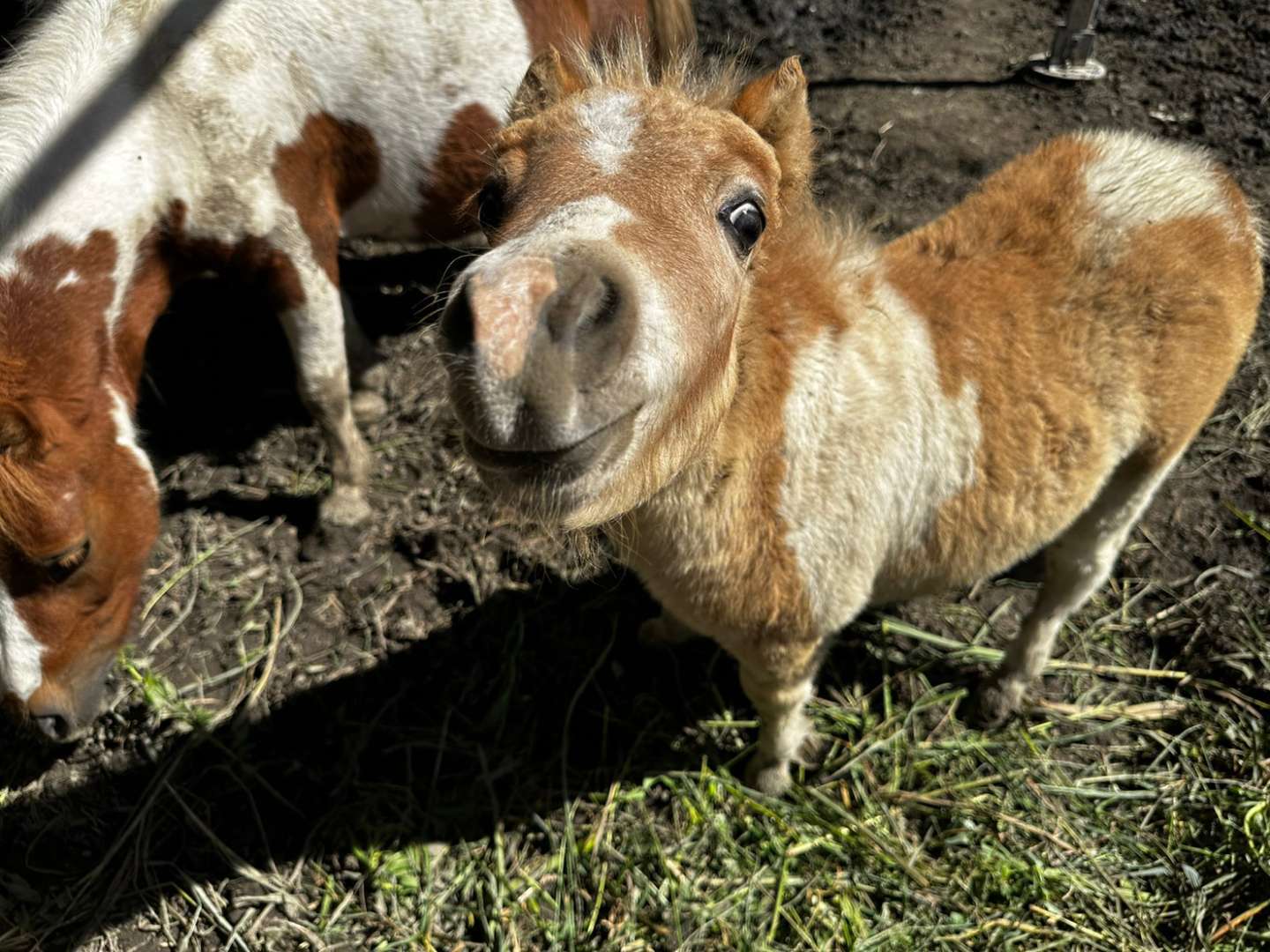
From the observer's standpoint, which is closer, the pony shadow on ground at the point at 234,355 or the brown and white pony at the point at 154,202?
the brown and white pony at the point at 154,202

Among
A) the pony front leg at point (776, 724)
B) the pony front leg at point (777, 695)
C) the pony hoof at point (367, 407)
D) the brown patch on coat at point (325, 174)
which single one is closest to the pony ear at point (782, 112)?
the pony front leg at point (777, 695)

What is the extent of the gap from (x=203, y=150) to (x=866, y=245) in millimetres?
2185

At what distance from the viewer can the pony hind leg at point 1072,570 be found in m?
2.56

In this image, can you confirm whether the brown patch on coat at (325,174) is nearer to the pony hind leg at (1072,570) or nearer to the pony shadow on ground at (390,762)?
the pony shadow on ground at (390,762)

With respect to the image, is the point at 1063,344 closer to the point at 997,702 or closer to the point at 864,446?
the point at 864,446

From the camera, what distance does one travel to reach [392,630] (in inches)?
128

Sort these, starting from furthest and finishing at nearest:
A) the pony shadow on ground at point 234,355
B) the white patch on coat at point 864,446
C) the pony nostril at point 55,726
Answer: the pony shadow on ground at point 234,355
the pony nostril at point 55,726
the white patch on coat at point 864,446

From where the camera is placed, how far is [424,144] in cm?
325

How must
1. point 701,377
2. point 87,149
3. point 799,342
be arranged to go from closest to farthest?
1. point 701,377
2. point 799,342
3. point 87,149

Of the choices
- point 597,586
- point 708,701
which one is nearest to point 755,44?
point 597,586

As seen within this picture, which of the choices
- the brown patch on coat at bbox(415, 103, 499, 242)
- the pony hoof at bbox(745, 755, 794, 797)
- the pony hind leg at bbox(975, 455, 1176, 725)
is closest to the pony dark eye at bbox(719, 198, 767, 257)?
the pony hind leg at bbox(975, 455, 1176, 725)

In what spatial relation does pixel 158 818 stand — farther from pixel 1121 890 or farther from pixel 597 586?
pixel 1121 890

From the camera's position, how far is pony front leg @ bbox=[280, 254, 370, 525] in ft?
10.2

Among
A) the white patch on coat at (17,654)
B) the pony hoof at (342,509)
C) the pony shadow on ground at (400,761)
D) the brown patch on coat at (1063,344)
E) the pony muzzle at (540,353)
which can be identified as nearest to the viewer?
the pony muzzle at (540,353)
